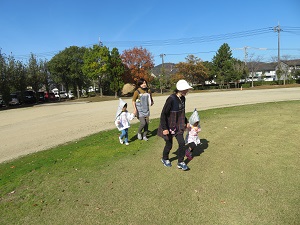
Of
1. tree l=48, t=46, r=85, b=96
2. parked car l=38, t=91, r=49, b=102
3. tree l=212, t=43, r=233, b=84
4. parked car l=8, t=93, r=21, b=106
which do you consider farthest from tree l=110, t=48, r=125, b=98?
tree l=212, t=43, r=233, b=84

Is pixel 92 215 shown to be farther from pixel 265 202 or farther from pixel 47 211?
pixel 265 202

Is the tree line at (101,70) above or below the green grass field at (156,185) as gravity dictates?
above

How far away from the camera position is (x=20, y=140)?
9.53m

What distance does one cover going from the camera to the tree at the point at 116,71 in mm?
41188

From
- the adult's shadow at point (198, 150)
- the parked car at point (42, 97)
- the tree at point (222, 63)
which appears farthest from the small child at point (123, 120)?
the tree at point (222, 63)

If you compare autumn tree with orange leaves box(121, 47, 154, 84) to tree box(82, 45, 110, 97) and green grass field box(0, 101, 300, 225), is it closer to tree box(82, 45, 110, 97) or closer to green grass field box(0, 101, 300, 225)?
tree box(82, 45, 110, 97)

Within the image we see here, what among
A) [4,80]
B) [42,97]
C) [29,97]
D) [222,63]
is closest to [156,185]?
[4,80]

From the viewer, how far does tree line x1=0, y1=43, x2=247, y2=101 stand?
35156 millimetres

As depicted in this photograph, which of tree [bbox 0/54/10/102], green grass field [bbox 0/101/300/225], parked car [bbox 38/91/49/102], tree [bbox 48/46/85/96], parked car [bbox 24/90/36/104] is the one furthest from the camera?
tree [bbox 48/46/85/96]

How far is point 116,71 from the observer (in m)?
41.3

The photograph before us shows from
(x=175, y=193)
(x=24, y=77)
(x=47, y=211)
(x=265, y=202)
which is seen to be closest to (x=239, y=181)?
(x=265, y=202)

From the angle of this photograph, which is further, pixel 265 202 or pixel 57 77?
pixel 57 77

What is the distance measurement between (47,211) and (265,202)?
3014 mm

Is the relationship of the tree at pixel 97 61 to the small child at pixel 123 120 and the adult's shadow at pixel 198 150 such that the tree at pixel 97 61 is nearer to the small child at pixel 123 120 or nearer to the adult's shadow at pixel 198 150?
the small child at pixel 123 120
